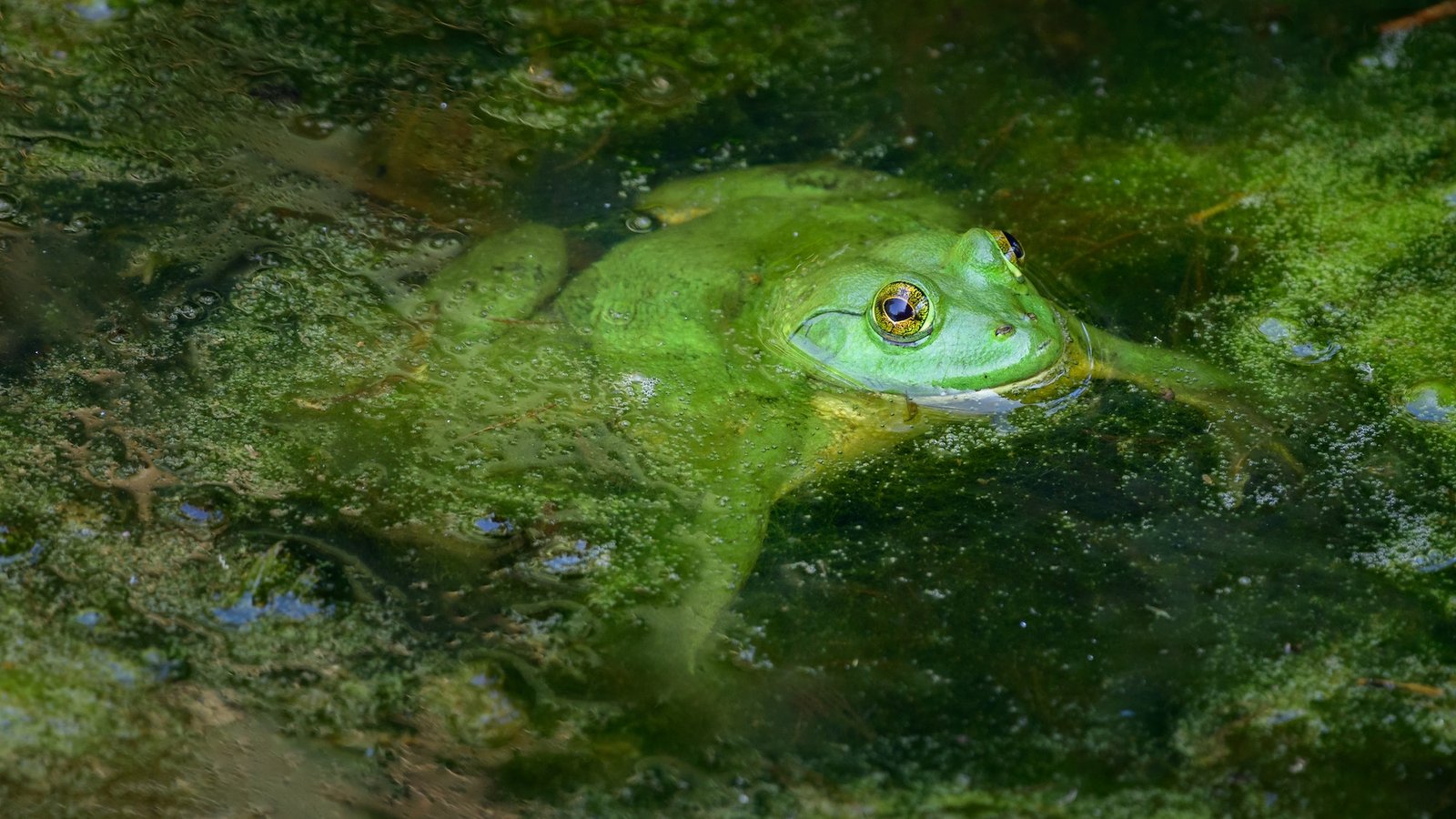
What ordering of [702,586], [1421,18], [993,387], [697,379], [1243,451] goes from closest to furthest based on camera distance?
[702,586], [1243,451], [993,387], [697,379], [1421,18]

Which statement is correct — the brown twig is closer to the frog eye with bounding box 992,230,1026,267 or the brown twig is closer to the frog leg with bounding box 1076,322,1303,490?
the frog leg with bounding box 1076,322,1303,490

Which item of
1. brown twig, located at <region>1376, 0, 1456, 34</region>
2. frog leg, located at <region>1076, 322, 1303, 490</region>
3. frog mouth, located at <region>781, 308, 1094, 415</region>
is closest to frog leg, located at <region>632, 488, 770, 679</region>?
frog mouth, located at <region>781, 308, 1094, 415</region>

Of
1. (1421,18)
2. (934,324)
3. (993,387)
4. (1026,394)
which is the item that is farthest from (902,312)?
(1421,18)

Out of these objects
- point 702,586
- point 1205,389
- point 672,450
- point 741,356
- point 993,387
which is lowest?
point 702,586

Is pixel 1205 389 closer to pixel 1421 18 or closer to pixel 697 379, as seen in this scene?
pixel 697 379

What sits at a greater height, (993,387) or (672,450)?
(993,387)
